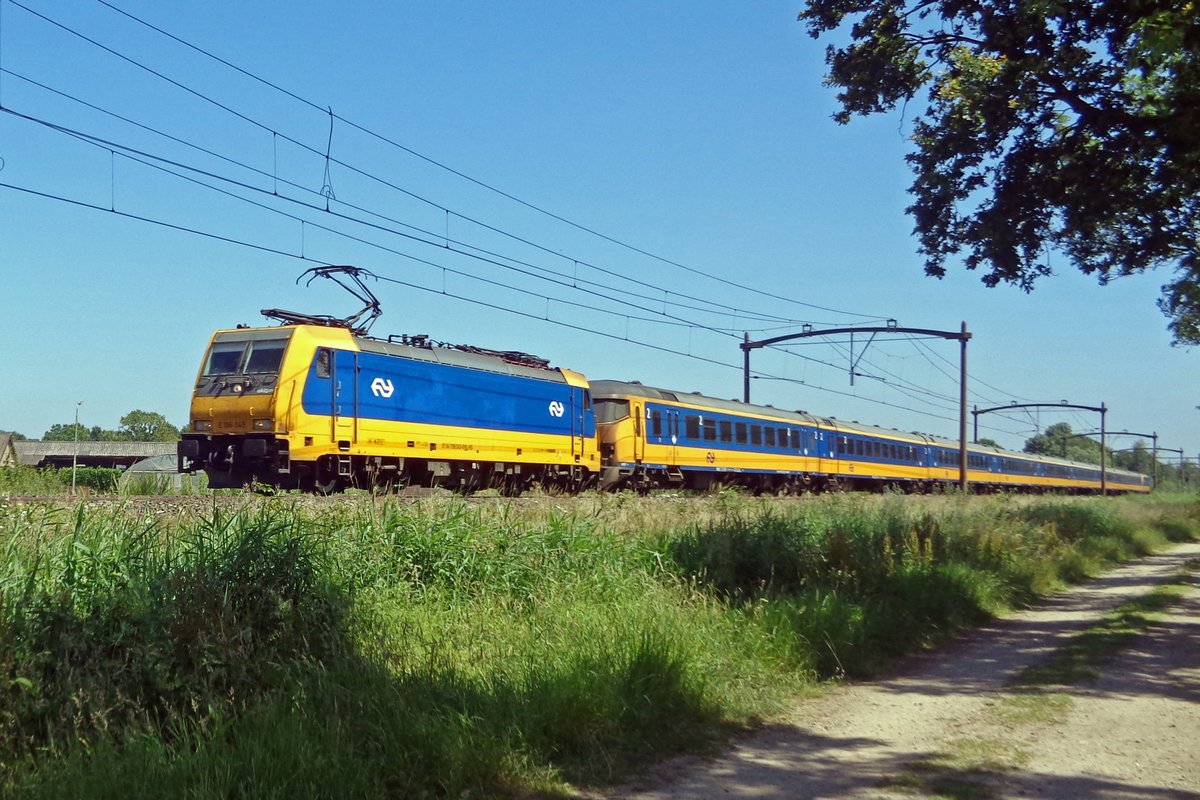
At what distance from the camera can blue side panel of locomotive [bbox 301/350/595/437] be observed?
1900 centimetres

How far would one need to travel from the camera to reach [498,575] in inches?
361

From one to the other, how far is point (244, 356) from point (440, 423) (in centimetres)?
418

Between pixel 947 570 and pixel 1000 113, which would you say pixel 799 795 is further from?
pixel 1000 113

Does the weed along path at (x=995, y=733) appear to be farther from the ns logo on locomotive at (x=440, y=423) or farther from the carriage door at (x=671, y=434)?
the carriage door at (x=671, y=434)

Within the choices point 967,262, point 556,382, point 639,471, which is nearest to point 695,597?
point 967,262

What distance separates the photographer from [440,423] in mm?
21234

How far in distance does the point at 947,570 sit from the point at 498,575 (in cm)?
648

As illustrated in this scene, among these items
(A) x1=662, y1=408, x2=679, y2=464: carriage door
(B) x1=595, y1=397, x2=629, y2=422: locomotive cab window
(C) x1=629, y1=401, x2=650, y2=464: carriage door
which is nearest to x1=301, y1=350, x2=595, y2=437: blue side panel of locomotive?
(B) x1=595, y1=397, x2=629, y2=422: locomotive cab window

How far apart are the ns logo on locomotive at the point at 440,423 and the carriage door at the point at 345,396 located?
3 centimetres

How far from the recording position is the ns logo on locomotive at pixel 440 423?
1841 centimetres

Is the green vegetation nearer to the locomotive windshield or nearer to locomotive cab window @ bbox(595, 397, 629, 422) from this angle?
the locomotive windshield

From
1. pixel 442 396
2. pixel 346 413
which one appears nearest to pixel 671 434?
pixel 442 396

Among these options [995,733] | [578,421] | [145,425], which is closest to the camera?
[995,733]

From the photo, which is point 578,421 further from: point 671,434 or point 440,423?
point 440,423
